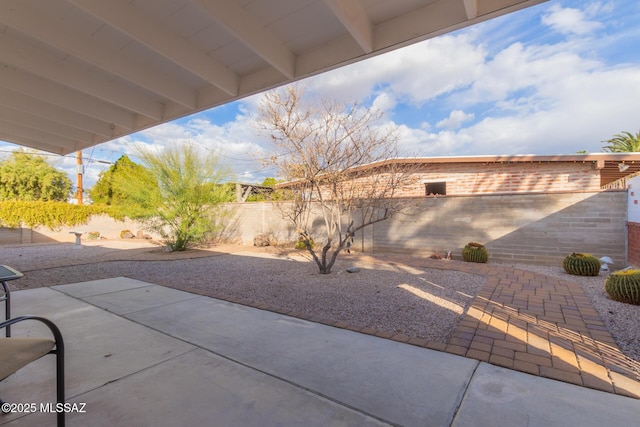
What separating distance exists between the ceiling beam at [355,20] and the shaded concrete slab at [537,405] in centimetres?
299

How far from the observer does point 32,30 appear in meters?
2.81

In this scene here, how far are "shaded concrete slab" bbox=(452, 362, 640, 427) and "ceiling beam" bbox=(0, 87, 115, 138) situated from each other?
6649 millimetres

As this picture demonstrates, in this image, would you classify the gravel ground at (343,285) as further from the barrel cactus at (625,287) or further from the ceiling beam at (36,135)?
the ceiling beam at (36,135)

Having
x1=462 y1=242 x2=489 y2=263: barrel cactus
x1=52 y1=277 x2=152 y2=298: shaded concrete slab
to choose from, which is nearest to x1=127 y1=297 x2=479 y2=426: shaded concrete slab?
x1=52 y1=277 x2=152 y2=298: shaded concrete slab

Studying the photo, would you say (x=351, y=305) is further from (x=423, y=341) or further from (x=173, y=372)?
(x=173, y=372)

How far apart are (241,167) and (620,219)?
10917 mm

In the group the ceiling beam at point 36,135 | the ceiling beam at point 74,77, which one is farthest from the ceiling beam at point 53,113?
the ceiling beam at point 74,77

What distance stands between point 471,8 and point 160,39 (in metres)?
2.92

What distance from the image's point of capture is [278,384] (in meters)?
2.19

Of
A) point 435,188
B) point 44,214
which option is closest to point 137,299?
point 435,188

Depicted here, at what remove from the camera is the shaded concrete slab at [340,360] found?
198cm

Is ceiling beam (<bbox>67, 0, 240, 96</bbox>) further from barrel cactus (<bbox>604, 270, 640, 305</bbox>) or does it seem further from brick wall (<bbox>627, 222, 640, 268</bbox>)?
brick wall (<bbox>627, 222, 640, 268</bbox>)

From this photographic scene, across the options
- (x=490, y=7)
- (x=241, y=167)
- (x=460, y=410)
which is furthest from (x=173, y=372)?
(x=241, y=167)

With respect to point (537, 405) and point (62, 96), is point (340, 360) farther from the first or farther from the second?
point (62, 96)
